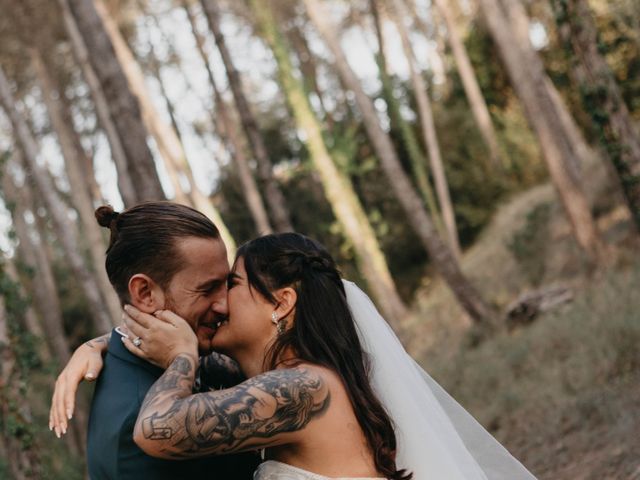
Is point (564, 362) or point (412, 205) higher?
point (412, 205)

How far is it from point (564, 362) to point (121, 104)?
5950 millimetres

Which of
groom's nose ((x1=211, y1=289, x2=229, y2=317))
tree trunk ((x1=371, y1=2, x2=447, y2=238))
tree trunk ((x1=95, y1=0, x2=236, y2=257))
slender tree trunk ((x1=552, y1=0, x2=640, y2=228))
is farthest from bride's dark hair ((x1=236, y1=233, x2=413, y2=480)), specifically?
tree trunk ((x1=371, y1=2, x2=447, y2=238))

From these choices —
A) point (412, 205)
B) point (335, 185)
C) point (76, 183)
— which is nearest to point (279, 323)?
point (412, 205)

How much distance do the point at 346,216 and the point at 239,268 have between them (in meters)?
17.5

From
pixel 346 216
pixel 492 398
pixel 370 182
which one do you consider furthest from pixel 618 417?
pixel 370 182

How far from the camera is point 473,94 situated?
26.6 metres

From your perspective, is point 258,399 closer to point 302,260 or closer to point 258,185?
point 302,260

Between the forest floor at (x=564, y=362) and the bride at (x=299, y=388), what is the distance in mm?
3832

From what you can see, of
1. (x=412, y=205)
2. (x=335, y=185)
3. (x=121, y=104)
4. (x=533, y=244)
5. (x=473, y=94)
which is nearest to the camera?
(x=121, y=104)

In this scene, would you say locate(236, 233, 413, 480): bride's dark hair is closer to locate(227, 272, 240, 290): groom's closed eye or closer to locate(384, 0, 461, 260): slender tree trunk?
locate(227, 272, 240, 290): groom's closed eye

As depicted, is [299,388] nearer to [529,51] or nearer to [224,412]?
[224,412]

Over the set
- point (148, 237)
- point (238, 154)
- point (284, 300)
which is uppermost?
point (238, 154)

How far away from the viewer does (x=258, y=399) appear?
110 inches

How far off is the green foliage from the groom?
49.9 ft
